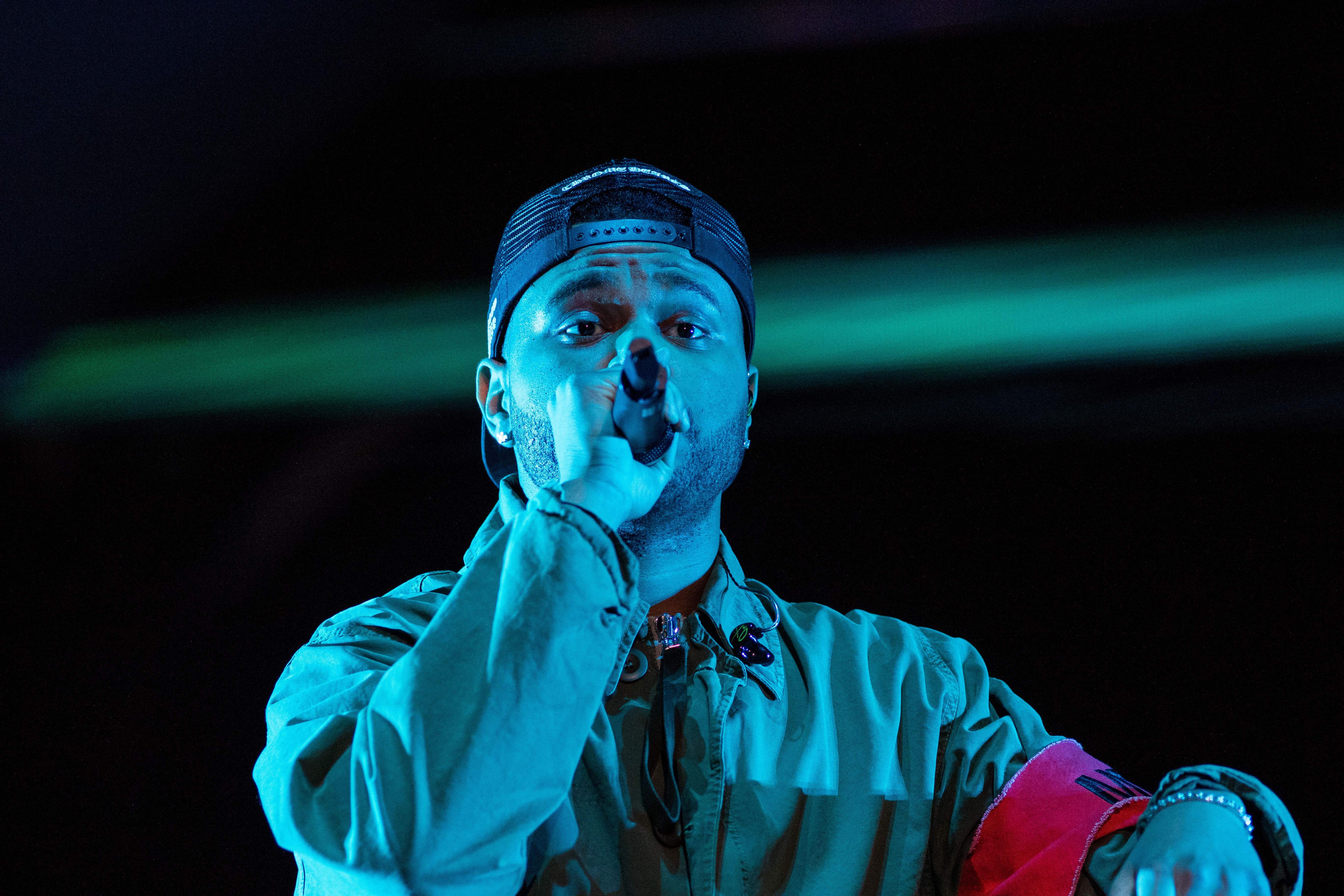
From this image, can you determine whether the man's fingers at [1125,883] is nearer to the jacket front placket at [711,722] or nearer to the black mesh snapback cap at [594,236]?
the jacket front placket at [711,722]

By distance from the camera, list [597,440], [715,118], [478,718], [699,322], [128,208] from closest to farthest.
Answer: [478,718] < [597,440] < [699,322] < [128,208] < [715,118]

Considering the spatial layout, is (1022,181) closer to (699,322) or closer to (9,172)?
(699,322)

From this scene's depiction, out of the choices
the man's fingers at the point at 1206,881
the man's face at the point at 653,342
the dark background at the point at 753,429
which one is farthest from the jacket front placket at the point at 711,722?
the dark background at the point at 753,429

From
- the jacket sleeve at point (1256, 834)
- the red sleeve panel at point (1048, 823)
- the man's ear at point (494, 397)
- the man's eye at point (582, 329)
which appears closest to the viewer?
the jacket sleeve at point (1256, 834)

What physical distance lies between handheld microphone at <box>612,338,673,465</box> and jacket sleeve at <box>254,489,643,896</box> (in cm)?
20

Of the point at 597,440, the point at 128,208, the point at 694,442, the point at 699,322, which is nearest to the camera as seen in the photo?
the point at 597,440

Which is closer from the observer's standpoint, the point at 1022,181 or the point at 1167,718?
the point at 1167,718

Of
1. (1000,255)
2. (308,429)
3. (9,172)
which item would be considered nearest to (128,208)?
(9,172)

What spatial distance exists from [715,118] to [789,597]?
3.01ft

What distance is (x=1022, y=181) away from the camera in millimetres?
2025

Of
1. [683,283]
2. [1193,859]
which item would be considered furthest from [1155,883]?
[683,283]

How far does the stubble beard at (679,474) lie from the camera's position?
Answer: 1.44 m

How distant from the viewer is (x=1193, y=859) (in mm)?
1007

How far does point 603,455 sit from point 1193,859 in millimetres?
681
